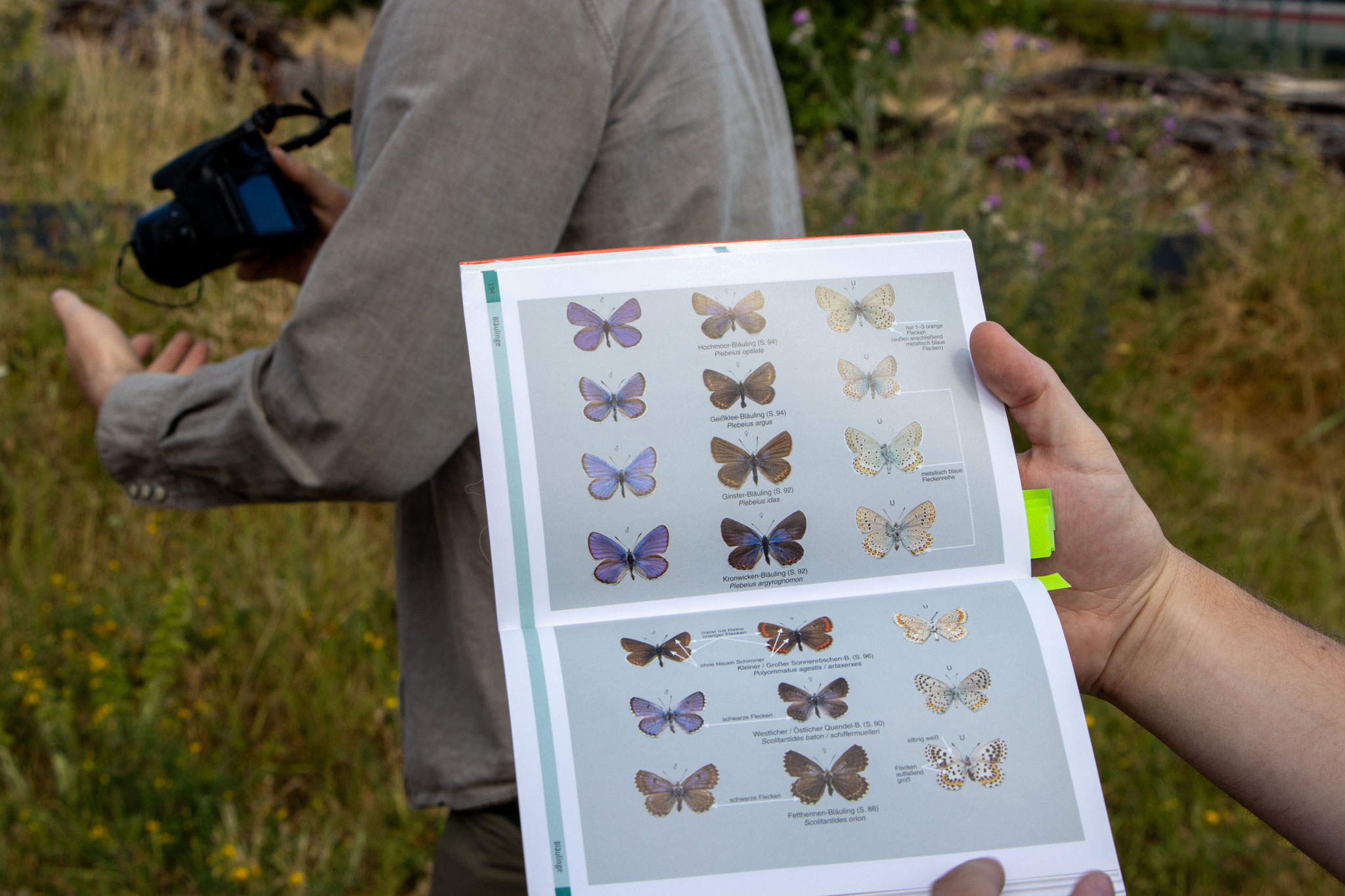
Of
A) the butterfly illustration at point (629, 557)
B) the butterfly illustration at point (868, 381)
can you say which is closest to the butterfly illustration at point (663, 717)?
the butterfly illustration at point (629, 557)

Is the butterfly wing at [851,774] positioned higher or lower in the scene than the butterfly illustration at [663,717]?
lower

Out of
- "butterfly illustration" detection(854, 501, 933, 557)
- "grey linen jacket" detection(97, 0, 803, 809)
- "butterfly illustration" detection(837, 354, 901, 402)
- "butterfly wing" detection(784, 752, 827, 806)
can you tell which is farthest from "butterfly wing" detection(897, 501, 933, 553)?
"grey linen jacket" detection(97, 0, 803, 809)

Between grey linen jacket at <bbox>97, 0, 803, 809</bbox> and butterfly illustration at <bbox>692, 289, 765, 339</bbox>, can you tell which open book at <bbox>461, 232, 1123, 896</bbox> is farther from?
grey linen jacket at <bbox>97, 0, 803, 809</bbox>

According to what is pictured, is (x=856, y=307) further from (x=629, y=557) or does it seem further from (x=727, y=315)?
(x=629, y=557)

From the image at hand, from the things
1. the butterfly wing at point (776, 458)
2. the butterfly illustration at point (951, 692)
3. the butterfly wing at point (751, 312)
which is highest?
the butterfly wing at point (751, 312)

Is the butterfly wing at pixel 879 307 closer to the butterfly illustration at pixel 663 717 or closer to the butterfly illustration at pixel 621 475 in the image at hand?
the butterfly illustration at pixel 621 475

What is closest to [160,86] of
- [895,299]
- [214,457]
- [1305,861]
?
[214,457]

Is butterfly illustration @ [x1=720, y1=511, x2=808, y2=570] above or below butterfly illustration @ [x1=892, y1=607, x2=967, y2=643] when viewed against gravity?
above
